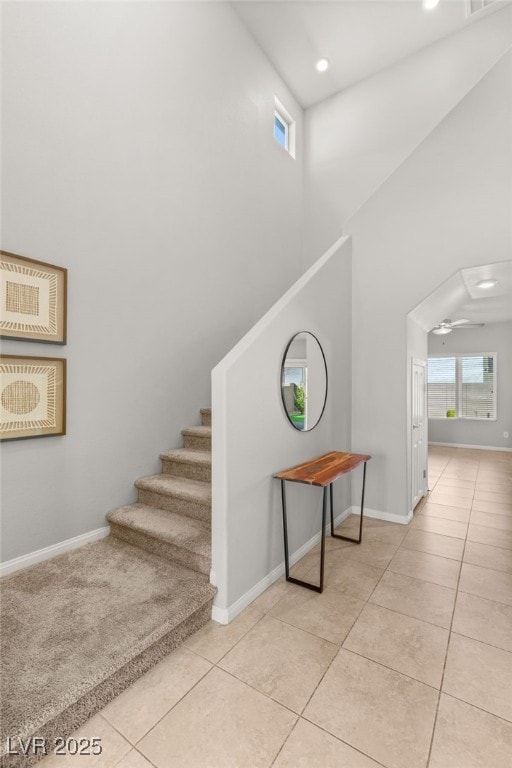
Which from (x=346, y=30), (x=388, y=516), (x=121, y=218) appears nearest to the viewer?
(x=121, y=218)

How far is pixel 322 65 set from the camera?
4816 mm

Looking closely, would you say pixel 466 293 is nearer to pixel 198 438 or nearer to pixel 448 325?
pixel 448 325

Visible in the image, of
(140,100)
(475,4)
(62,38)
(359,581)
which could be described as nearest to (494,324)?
(475,4)

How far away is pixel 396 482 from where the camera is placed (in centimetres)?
360

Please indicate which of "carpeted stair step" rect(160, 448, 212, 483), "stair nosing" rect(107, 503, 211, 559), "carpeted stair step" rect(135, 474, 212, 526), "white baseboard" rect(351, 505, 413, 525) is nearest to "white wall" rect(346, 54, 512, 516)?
"white baseboard" rect(351, 505, 413, 525)

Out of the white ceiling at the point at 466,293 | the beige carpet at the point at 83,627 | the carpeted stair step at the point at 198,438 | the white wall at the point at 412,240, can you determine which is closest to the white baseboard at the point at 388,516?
the white wall at the point at 412,240

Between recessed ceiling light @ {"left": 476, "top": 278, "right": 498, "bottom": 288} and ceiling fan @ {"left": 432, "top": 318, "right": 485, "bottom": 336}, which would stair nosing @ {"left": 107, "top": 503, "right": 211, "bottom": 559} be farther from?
ceiling fan @ {"left": 432, "top": 318, "right": 485, "bottom": 336}

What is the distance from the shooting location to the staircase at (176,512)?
2289 mm

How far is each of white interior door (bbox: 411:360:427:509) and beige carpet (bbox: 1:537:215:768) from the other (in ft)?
8.97

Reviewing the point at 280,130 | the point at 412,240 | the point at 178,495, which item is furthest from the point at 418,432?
the point at 280,130

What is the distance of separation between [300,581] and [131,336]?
224 cm

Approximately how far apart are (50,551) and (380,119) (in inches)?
245

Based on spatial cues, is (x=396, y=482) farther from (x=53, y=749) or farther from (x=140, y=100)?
(x=140, y=100)

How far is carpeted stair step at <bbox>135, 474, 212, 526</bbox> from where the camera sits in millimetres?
2549
